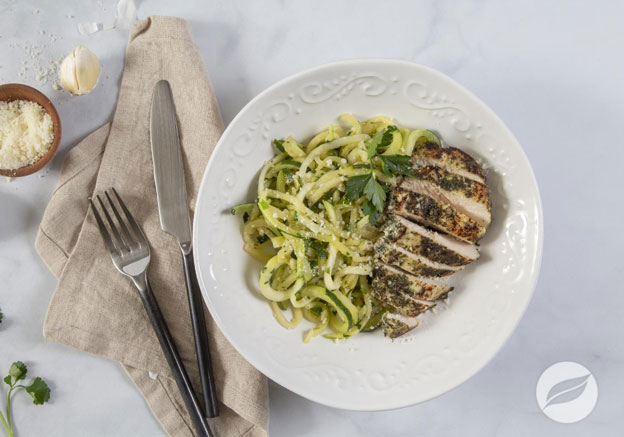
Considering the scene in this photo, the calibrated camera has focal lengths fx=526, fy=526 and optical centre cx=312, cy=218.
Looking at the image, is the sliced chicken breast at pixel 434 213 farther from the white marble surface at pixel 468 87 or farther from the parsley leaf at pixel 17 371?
the parsley leaf at pixel 17 371

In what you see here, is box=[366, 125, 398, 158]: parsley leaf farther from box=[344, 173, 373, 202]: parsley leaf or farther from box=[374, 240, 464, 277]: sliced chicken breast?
box=[374, 240, 464, 277]: sliced chicken breast

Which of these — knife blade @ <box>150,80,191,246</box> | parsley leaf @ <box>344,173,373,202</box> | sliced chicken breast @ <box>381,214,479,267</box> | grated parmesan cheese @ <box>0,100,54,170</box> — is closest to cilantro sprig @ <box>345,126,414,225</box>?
parsley leaf @ <box>344,173,373,202</box>

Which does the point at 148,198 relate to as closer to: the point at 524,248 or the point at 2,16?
the point at 2,16

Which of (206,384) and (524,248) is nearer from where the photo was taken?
(524,248)

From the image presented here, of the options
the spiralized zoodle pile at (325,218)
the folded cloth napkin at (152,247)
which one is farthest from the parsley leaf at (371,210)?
the folded cloth napkin at (152,247)

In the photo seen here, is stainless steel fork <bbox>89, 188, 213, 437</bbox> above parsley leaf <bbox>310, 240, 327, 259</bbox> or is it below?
below

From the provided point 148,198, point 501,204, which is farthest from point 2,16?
point 501,204
